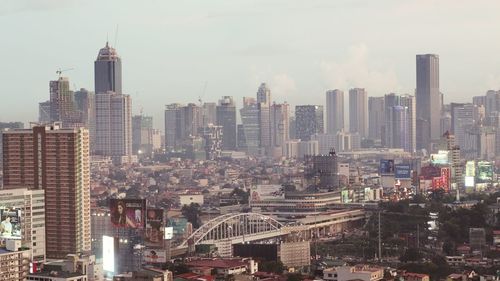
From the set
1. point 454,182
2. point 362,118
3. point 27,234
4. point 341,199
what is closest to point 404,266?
point 27,234

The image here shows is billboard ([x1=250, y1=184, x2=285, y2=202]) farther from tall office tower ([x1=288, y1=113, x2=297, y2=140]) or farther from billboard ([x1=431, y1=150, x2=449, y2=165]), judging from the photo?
tall office tower ([x1=288, y1=113, x2=297, y2=140])

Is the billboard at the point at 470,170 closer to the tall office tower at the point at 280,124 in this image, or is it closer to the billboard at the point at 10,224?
the tall office tower at the point at 280,124

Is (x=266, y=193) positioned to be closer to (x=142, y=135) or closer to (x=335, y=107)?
(x=142, y=135)

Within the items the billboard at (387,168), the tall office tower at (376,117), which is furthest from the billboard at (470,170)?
the tall office tower at (376,117)

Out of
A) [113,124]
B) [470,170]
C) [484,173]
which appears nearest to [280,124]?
[113,124]

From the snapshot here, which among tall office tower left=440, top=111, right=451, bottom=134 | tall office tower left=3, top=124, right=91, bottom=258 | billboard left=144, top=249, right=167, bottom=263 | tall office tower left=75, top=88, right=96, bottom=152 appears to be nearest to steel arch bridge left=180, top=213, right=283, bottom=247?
tall office tower left=3, top=124, right=91, bottom=258
